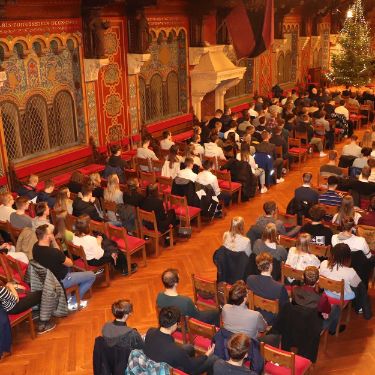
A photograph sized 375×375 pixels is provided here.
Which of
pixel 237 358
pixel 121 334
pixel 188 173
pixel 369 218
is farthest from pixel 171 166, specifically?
pixel 237 358

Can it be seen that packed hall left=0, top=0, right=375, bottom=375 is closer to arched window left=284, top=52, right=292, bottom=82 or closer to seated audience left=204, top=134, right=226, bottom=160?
seated audience left=204, top=134, right=226, bottom=160

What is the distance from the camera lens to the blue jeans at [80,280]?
6512 mm

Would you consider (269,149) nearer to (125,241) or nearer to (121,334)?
(125,241)

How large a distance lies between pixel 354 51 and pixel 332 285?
13.5 m

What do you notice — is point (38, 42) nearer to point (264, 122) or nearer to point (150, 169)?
point (150, 169)

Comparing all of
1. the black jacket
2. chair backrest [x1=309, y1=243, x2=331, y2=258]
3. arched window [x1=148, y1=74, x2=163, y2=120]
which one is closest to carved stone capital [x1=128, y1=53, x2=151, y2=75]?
arched window [x1=148, y1=74, x2=163, y2=120]

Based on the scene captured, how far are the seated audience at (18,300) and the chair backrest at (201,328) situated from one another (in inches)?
80.1

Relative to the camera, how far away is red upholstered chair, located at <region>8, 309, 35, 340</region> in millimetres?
5805

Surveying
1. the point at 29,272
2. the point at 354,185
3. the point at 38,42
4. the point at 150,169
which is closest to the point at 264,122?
the point at 150,169

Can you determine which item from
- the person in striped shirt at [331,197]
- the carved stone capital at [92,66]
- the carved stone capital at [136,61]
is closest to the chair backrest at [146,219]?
the person in striped shirt at [331,197]

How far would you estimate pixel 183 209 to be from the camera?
28.6ft

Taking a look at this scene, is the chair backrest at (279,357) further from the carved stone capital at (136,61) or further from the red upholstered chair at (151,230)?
the carved stone capital at (136,61)

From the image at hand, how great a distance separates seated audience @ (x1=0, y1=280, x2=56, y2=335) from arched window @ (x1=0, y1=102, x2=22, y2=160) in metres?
4.31

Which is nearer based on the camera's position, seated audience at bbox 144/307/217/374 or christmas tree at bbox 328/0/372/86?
seated audience at bbox 144/307/217/374
